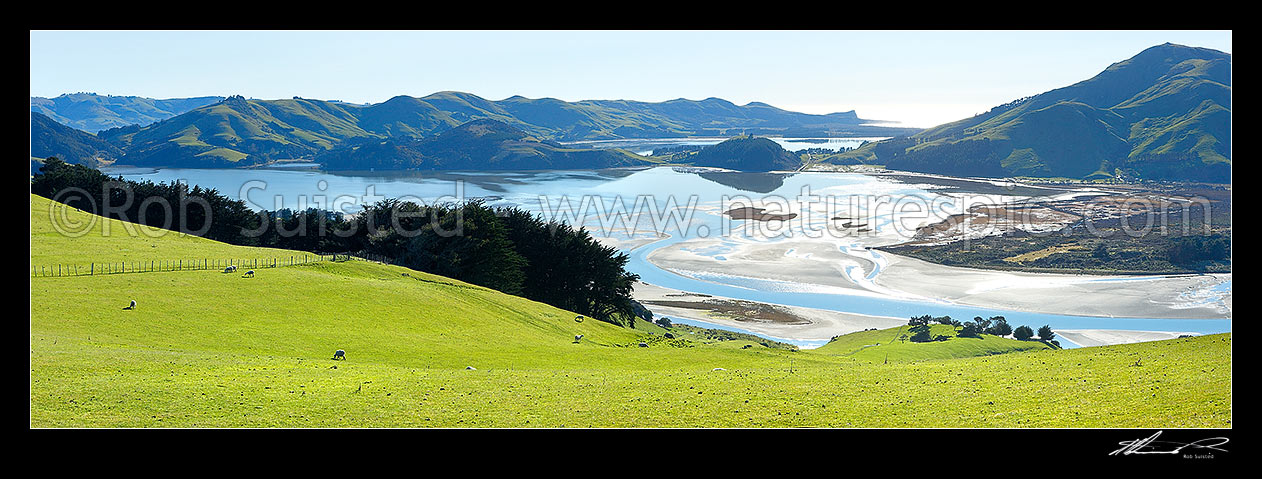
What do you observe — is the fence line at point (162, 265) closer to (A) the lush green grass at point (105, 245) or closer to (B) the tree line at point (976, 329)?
(A) the lush green grass at point (105, 245)

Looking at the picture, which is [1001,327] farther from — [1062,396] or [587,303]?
[1062,396]

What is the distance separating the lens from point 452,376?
77.8 feet

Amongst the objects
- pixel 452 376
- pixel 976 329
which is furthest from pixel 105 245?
pixel 976 329

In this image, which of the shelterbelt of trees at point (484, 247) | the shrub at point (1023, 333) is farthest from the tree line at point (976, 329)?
the shelterbelt of trees at point (484, 247)

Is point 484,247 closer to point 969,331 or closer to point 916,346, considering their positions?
point 916,346

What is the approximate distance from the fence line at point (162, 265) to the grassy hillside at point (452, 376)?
2.19 meters

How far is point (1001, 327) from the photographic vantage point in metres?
69.5

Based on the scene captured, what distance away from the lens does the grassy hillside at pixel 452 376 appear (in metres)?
16.9

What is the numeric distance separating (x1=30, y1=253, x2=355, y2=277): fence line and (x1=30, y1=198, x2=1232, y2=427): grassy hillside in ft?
7.17

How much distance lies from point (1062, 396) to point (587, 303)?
46467 mm

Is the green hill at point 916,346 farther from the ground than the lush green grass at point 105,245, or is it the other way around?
the lush green grass at point 105,245
